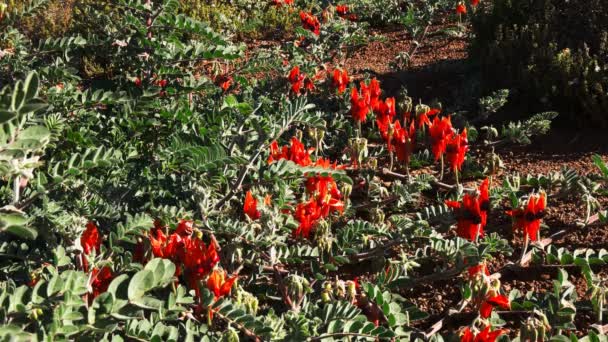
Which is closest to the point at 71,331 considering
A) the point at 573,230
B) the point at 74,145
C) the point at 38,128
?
the point at 38,128

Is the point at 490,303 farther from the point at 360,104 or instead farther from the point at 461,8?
the point at 461,8

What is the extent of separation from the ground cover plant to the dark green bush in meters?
0.35

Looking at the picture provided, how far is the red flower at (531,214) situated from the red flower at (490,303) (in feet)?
1.18

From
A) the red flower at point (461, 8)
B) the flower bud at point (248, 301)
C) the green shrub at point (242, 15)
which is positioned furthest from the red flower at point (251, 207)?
the red flower at point (461, 8)

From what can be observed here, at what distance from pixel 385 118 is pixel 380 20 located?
360cm

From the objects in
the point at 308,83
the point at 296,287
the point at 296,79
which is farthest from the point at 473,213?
the point at 308,83

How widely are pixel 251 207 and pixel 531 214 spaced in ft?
3.35

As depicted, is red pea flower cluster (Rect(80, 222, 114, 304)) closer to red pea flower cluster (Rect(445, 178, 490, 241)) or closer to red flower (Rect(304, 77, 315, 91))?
red pea flower cluster (Rect(445, 178, 490, 241))

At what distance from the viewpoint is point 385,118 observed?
361cm

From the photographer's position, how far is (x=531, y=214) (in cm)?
249

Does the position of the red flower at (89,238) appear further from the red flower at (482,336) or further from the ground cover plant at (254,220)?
the red flower at (482,336)

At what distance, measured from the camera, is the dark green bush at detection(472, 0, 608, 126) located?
3963mm

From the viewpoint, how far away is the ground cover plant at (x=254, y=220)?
175 centimetres

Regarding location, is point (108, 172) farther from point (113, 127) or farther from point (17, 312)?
point (17, 312)
